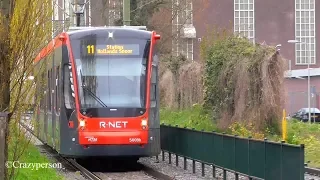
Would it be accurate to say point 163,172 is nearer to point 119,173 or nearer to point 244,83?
point 119,173

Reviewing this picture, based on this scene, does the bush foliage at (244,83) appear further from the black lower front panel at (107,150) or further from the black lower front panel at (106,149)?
the black lower front panel at (107,150)

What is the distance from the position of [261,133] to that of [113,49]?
9391mm

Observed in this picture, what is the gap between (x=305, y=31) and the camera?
71.2 meters

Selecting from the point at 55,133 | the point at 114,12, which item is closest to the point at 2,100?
the point at 55,133

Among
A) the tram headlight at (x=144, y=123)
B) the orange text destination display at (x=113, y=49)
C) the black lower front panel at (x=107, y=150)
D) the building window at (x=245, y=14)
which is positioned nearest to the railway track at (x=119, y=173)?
the black lower front panel at (x=107, y=150)

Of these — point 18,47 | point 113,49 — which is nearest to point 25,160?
point 113,49

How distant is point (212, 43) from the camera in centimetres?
3133

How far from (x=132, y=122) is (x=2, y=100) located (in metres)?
7.54

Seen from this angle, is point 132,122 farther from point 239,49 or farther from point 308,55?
point 308,55

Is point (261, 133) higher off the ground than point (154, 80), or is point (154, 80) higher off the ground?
point (154, 80)

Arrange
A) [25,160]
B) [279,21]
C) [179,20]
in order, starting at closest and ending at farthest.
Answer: [25,160] → [179,20] → [279,21]

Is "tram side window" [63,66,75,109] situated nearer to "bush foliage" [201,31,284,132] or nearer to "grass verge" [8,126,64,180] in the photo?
"grass verge" [8,126,64,180]

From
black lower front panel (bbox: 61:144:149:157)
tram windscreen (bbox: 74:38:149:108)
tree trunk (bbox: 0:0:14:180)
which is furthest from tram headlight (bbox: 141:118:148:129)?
tree trunk (bbox: 0:0:14:180)

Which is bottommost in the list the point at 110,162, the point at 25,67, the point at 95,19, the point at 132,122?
the point at 110,162
